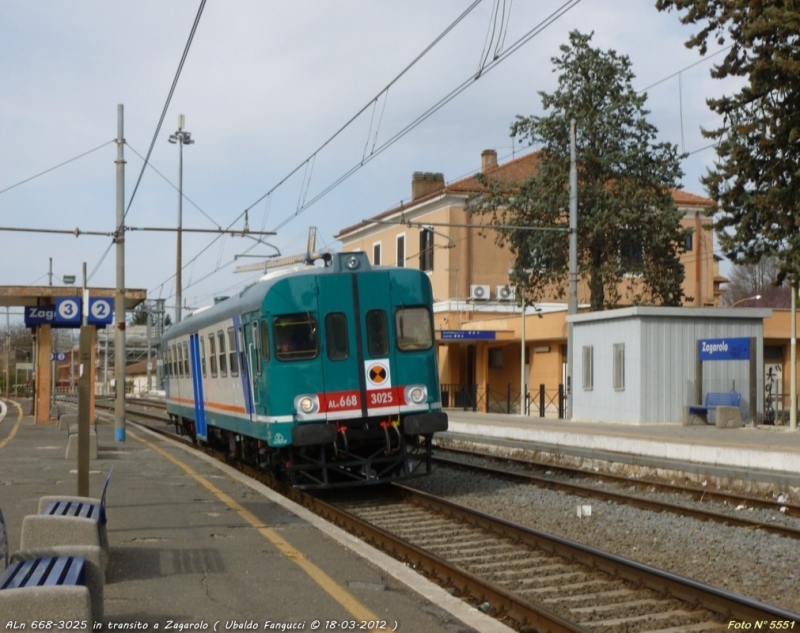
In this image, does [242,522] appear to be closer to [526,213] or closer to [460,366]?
[526,213]

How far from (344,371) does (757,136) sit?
12608 millimetres

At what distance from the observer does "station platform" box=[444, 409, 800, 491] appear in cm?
1716

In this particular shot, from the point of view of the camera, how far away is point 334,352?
1407cm

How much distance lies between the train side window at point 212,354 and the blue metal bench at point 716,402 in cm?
1348

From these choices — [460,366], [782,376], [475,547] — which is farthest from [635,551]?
[460,366]

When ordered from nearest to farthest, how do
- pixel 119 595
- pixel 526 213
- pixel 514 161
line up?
pixel 119 595 < pixel 526 213 < pixel 514 161

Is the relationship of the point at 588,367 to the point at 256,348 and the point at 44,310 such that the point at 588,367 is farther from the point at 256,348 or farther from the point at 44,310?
the point at 256,348

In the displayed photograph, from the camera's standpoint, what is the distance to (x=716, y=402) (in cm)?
2727

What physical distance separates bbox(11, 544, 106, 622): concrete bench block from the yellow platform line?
5.19ft

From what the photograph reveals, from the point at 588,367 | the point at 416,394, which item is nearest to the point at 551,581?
the point at 416,394

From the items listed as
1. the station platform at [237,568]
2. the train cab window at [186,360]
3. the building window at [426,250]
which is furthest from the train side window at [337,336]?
the building window at [426,250]

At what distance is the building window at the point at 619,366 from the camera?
28328mm

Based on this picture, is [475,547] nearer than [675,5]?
Yes

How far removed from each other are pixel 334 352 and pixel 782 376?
27.4m
